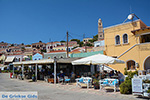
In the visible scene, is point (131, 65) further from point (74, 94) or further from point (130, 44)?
point (74, 94)

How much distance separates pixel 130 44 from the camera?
19703 millimetres

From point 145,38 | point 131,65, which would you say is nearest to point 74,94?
point 131,65

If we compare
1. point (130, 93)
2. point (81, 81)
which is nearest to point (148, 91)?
point (130, 93)

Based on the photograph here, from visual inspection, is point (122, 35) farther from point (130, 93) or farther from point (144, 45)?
point (130, 93)

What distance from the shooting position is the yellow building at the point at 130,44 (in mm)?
17156

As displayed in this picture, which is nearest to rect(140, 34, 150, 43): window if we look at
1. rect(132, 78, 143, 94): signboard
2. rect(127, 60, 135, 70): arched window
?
rect(127, 60, 135, 70): arched window

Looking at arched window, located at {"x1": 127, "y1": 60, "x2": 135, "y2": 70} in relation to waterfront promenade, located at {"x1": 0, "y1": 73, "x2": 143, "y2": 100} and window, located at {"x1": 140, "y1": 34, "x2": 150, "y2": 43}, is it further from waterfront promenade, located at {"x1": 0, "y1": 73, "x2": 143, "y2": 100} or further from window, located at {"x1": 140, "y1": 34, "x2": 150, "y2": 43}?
waterfront promenade, located at {"x1": 0, "y1": 73, "x2": 143, "y2": 100}

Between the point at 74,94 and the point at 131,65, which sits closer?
the point at 74,94

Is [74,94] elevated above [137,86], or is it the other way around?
[137,86]

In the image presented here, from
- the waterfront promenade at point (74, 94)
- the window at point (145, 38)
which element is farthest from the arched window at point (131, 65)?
the waterfront promenade at point (74, 94)

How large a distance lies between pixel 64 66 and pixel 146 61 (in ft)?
35.4

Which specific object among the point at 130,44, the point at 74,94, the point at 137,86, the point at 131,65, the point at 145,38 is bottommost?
the point at 74,94

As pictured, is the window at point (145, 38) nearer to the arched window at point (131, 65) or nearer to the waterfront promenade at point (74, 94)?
the arched window at point (131, 65)

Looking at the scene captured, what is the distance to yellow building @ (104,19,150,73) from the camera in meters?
17.2
